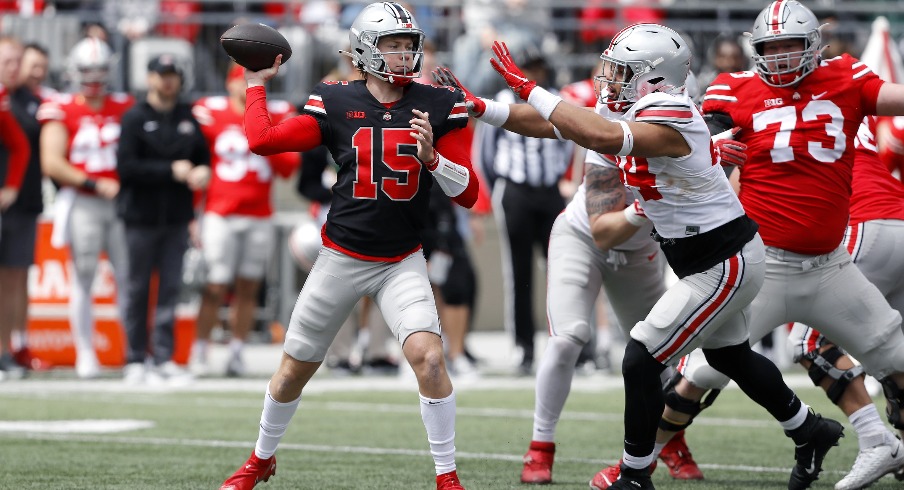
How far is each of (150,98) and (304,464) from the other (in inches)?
184

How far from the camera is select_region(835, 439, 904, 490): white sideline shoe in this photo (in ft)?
18.4

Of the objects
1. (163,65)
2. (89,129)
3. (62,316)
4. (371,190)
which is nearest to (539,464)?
(371,190)

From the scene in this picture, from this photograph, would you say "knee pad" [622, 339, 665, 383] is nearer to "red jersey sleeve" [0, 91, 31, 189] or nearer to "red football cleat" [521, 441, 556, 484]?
"red football cleat" [521, 441, 556, 484]

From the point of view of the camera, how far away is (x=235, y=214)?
1088cm

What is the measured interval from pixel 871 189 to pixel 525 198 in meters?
4.64

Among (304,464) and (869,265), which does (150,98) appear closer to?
(304,464)

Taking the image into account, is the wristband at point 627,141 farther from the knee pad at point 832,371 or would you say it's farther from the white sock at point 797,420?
the knee pad at point 832,371

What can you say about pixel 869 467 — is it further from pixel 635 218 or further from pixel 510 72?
pixel 510 72

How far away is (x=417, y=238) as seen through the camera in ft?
18.1

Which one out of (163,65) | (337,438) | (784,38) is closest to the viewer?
(784,38)

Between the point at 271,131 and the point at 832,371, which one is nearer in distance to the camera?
the point at 271,131

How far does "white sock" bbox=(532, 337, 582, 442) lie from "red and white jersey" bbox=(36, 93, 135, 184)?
215 inches

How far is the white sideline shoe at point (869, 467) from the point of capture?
5.62 meters

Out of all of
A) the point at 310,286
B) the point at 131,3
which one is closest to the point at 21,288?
the point at 131,3
